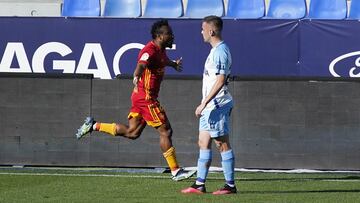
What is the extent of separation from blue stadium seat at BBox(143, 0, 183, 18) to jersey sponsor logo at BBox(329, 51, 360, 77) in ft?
13.1

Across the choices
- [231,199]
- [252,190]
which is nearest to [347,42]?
[252,190]

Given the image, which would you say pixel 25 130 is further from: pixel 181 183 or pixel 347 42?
pixel 347 42

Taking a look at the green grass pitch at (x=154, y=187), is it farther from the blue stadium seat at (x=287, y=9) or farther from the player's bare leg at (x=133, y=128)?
the blue stadium seat at (x=287, y=9)

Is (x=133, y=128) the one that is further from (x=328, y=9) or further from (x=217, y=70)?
(x=328, y=9)

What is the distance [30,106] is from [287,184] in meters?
4.39

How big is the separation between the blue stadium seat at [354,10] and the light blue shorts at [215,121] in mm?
10445

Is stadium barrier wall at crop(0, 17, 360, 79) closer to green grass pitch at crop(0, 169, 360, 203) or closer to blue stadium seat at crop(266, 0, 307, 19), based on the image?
blue stadium seat at crop(266, 0, 307, 19)

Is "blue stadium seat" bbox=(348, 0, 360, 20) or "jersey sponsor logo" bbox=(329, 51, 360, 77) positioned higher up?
"blue stadium seat" bbox=(348, 0, 360, 20)

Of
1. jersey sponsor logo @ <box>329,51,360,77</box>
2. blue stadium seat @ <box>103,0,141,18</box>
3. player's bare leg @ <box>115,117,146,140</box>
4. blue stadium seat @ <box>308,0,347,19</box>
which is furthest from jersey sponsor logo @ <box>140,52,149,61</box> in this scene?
blue stadium seat @ <box>308,0,347,19</box>

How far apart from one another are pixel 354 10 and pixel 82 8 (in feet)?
19.4

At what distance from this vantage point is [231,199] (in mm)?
8703

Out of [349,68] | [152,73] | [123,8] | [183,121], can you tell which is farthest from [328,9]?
[152,73]

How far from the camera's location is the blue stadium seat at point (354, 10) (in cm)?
1911

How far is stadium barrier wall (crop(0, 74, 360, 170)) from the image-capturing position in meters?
12.8
